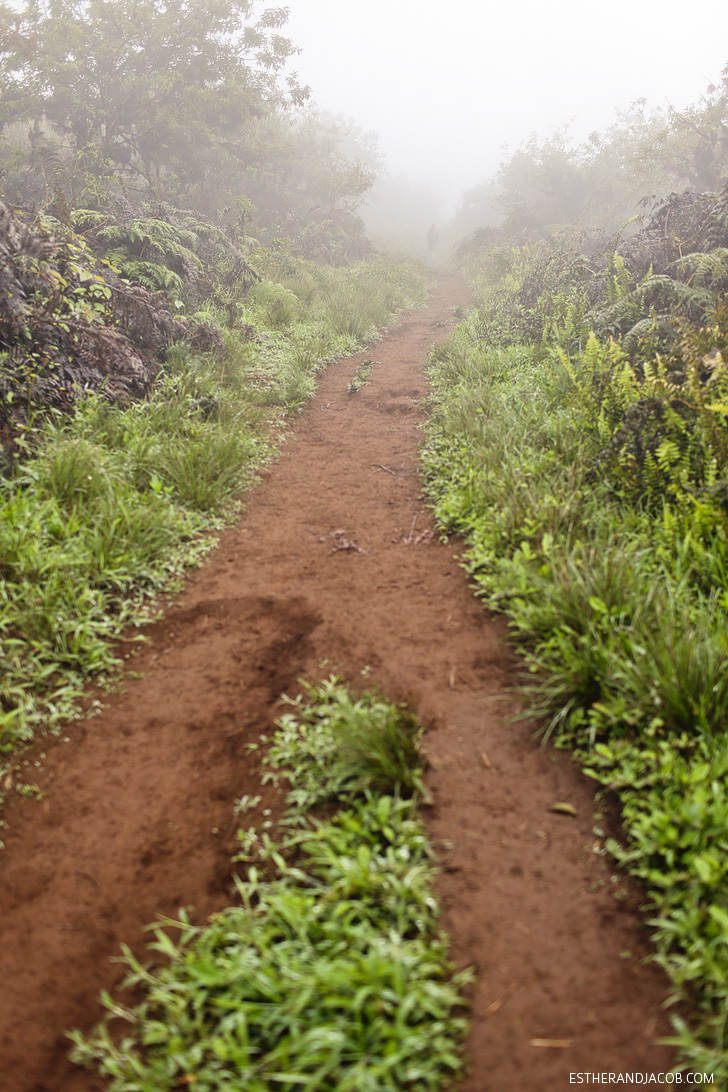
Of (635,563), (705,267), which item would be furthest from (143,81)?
(635,563)

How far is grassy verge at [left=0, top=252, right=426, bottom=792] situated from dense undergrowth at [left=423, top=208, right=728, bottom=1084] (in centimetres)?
197

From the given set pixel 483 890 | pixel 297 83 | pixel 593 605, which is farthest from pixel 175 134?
pixel 483 890

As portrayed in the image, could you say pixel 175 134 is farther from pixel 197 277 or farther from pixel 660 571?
pixel 660 571

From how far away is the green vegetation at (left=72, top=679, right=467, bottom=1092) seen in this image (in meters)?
1.50

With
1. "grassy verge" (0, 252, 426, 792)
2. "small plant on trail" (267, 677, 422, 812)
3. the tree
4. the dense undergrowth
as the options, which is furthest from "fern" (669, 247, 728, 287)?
the tree

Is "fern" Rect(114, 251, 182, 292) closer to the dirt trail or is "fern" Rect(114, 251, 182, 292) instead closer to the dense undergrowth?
the dense undergrowth

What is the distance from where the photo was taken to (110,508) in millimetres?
3908

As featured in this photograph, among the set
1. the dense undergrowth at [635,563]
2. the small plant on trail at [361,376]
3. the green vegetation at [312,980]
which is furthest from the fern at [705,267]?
the green vegetation at [312,980]

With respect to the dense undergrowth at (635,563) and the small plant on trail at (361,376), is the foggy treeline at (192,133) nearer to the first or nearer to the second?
the small plant on trail at (361,376)

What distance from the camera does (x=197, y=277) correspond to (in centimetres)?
834

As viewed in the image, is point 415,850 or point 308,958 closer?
point 308,958

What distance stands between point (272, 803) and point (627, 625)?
1901mm

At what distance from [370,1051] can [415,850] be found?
0.63m

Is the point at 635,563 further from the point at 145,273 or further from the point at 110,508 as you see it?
the point at 145,273
